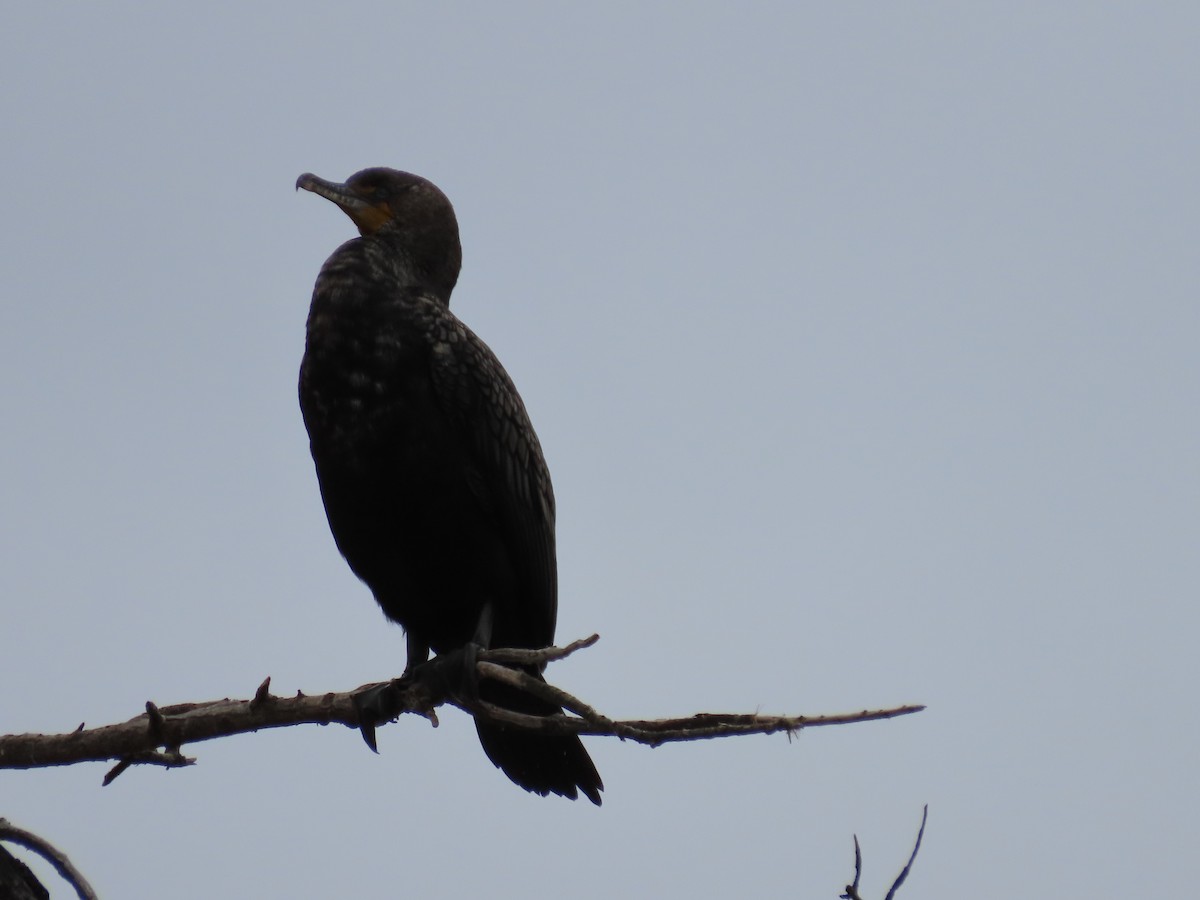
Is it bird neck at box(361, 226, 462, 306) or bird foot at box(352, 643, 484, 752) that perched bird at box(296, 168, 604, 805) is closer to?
bird neck at box(361, 226, 462, 306)

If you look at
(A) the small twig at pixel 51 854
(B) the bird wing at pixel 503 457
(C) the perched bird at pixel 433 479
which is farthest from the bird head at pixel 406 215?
(A) the small twig at pixel 51 854

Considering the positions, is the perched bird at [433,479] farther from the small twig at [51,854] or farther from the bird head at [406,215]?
the small twig at [51,854]

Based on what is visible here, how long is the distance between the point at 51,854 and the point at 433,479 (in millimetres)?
1521

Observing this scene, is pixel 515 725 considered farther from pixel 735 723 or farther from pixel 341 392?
pixel 341 392

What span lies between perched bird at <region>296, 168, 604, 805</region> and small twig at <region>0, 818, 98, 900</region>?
1.33m

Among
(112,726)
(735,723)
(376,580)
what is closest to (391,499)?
(376,580)

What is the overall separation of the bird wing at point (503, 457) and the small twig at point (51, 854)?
5.28 feet

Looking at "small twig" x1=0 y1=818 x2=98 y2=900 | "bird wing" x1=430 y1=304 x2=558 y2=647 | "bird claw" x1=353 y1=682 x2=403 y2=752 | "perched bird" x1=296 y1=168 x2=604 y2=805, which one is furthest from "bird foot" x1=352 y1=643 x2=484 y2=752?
"small twig" x1=0 y1=818 x2=98 y2=900

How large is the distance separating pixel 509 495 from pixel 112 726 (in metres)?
1.37

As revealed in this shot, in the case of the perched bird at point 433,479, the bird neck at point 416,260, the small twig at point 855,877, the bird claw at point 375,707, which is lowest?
the small twig at point 855,877

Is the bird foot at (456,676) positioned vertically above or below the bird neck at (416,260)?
below

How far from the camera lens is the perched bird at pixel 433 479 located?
4355 millimetres

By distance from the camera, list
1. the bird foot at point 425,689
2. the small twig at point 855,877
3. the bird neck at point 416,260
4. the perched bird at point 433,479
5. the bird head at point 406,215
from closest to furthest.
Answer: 1. the small twig at point 855,877
2. the bird foot at point 425,689
3. the perched bird at point 433,479
4. the bird neck at point 416,260
5. the bird head at point 406,215

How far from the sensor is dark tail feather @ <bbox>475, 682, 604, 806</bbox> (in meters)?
4.38
